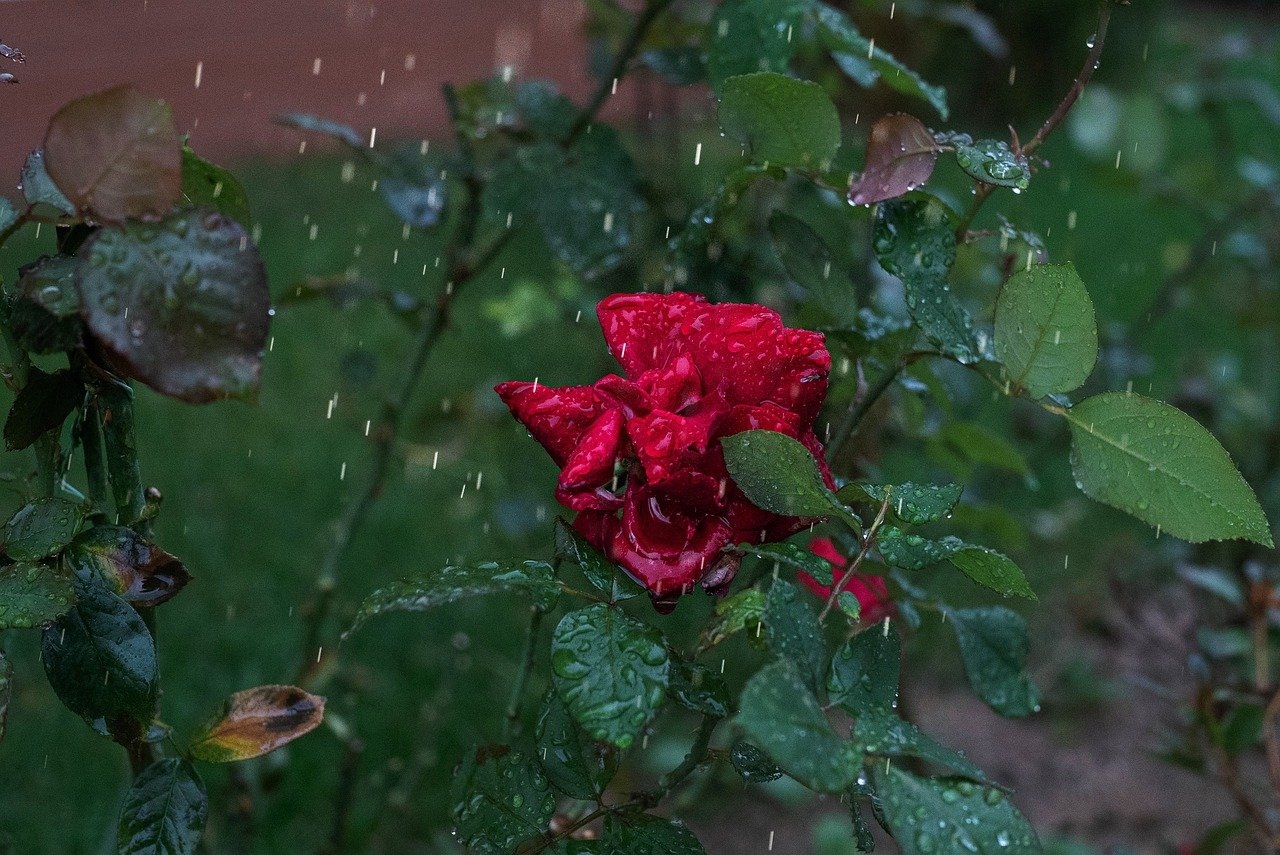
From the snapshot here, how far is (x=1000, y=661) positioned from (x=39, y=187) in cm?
73

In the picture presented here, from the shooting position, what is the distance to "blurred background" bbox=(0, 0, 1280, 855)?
5.27 ft

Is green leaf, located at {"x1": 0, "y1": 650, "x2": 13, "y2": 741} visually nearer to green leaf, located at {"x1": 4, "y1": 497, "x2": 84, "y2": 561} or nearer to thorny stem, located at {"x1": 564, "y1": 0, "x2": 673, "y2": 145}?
green leaf, located at {"x1": 4, "y1": 497, "x2": 84, "y2": 561}

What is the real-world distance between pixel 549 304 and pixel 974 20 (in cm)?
67

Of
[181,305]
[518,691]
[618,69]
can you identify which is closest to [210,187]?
[181,305]

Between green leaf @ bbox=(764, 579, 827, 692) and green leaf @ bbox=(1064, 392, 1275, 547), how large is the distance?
168mm

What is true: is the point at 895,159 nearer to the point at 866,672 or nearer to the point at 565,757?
the point at 866,672

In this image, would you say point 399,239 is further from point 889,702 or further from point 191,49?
point 889,702

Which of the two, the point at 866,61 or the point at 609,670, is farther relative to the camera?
the point at 866,61

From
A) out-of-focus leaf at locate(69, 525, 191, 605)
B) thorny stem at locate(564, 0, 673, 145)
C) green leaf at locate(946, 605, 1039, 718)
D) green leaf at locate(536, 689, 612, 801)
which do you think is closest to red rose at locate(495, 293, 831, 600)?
green leaf at locate(536, 689, 612, 801)

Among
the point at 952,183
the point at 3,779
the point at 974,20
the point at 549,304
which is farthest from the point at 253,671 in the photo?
the point at 952,183

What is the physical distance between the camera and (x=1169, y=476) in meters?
0.66

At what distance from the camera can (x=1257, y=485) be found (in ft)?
7.11

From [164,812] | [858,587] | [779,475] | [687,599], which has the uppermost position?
[779,475]

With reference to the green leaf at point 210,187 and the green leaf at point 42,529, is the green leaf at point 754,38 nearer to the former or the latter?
the green leaf at point 210,187
